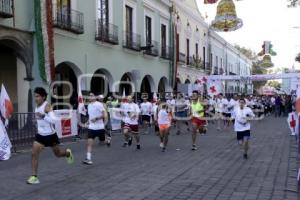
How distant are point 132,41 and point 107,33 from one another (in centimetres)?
324

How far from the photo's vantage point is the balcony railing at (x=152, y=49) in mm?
27486

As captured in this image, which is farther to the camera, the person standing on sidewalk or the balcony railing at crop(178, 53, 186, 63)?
the balcony railing at crop(178, 53, 186, 63)

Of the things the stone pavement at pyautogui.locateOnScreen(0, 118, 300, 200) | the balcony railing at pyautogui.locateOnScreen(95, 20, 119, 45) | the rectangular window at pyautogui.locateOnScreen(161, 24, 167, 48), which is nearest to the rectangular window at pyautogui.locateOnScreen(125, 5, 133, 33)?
the balcony railing at pyautogui.locateOnScreen(95, 20, 119, 45)

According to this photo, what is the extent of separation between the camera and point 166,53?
31609mm

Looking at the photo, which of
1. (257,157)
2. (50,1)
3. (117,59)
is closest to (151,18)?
(117,59)

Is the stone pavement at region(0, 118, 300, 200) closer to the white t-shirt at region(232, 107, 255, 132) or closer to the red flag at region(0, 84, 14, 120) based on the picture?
the white t-shirt at region(232, 107, 255, 132)

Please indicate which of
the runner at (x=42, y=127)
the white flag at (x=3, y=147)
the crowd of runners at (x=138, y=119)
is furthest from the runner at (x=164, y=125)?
the white flag at (x=3, y=147)

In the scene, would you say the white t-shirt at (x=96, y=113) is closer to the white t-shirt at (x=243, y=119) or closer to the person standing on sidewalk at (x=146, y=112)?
the white t-shirt at (x=243, y=119)

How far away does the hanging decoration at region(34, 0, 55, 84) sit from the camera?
54.9 feet

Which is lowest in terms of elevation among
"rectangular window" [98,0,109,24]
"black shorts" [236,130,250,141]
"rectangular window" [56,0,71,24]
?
"black shorts" [236,130,250,141]

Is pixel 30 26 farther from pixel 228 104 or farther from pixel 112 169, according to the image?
pixel 228 104

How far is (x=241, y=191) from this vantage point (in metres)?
7.92

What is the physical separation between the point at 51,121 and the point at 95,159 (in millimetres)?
3296

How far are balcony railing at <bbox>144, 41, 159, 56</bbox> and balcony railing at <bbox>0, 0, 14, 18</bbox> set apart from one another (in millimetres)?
12234
